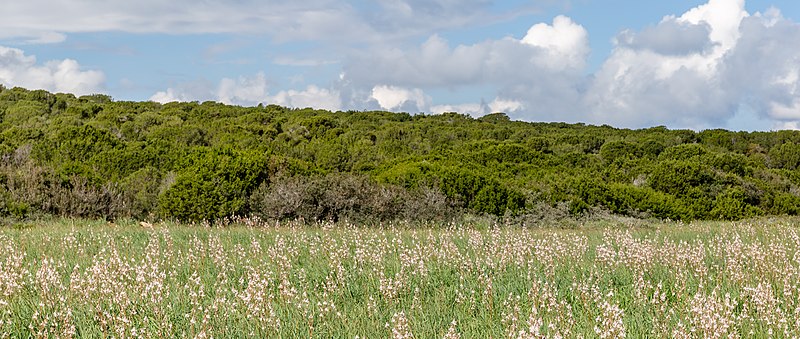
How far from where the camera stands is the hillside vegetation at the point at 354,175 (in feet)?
60.0

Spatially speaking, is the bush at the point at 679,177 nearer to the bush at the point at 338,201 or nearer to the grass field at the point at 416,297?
the bush at the point at 338,201

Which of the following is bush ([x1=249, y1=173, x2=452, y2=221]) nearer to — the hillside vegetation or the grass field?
the hillside vegetation

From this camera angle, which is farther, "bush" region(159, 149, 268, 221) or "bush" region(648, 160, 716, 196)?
"bush" region(648, 160, 716, 196)

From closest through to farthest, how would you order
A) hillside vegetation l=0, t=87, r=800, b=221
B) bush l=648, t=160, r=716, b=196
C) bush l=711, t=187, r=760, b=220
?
1. hillside vegetation l=0, t=87, r=800, b=221
2. bush l=711, t=187, r=760, b=220
3. bush l=648, t=160, r=716, b=196

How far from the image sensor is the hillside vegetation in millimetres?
18281

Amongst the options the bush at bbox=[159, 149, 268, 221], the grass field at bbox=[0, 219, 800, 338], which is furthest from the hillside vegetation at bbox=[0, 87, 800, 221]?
the grass field at bbox=[0, 219, 800, 338]

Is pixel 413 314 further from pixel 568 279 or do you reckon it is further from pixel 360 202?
pixel 360 202

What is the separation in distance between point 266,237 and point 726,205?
19465 millimetres

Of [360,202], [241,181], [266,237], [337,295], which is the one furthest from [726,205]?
[337,295]

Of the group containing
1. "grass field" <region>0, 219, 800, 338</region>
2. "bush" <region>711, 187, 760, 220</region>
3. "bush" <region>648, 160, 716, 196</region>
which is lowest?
"grass field" <region>0, 219, 800, 338</region>

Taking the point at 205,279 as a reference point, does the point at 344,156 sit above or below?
above

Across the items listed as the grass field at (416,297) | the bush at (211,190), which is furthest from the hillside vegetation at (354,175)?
the grass field at (416,297)

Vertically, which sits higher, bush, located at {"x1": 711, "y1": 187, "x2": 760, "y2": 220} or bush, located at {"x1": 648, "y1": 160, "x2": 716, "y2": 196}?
bush, located at {"x1": 648, "y1": 160, "x2": 716, "y2": 196}

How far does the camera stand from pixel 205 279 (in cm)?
809
